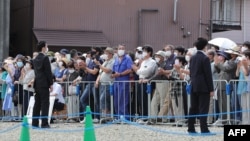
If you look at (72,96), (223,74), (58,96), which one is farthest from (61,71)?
(223,74)

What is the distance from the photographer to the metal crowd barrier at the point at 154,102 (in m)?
15.1

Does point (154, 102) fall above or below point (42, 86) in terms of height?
below

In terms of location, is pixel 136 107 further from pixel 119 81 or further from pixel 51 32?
pixel 51 32

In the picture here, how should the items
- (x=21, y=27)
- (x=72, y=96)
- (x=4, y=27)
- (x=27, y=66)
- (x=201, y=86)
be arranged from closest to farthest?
(x=201, y=86) < (x=72, y=96) < (x=27, y=66) < (x=4, y=27) < (x=21, y=27)

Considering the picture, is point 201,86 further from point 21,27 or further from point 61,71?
point 21,27

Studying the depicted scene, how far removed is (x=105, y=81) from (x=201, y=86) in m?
4.57

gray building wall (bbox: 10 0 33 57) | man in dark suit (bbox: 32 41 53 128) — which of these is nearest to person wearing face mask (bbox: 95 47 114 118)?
man in dark suit (bbox: 32 41 53 128)

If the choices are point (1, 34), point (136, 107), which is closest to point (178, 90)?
point (136, 107)

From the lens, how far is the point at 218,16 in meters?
38.4

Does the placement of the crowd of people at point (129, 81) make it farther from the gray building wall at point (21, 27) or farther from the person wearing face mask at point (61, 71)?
the gray building wall at point (21, 27)

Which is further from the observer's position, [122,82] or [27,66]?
[27,66]

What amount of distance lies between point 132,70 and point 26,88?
3.38m

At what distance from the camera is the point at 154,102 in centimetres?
1611

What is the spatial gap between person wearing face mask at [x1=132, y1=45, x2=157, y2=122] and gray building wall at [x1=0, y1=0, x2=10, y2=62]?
1529cm
